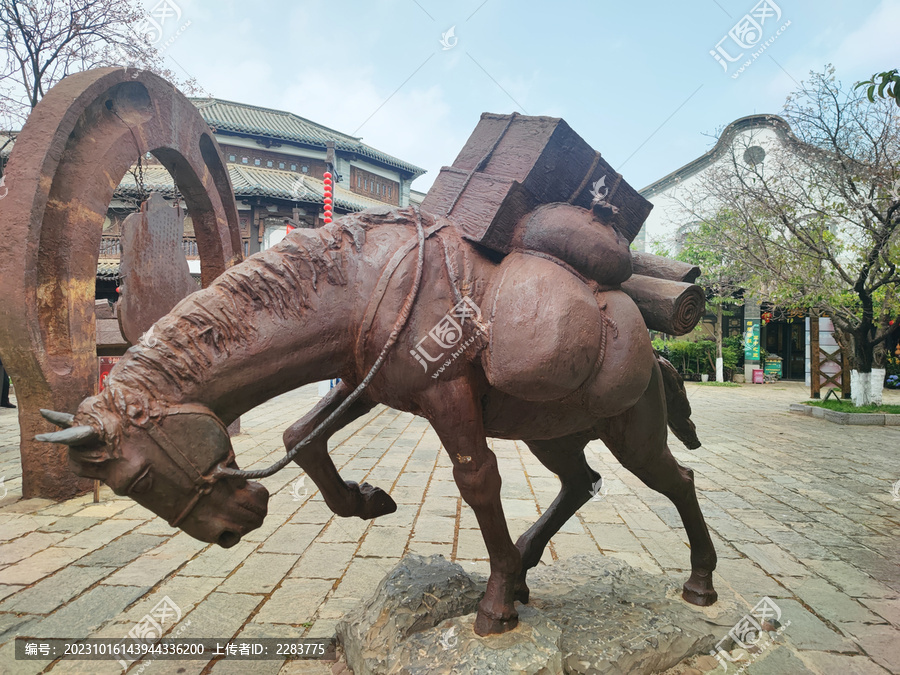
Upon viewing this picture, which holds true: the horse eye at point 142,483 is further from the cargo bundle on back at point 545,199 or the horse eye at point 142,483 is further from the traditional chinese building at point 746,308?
the traditional chinese building at point 746,308

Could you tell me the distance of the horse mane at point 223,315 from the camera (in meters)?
1.60

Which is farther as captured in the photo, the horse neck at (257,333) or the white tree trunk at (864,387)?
the white tree trunk at (864,387)

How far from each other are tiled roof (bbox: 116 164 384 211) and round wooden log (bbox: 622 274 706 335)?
14.5m

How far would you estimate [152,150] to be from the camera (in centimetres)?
529

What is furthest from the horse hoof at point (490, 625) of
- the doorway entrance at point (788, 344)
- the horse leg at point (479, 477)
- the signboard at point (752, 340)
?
the doorway entrance at point (788, 344)

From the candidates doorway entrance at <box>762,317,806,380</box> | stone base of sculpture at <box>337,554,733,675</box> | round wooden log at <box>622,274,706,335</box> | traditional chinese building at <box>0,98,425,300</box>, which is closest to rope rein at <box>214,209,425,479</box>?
stone base of sculpture at <box>337,554,733,675</box>

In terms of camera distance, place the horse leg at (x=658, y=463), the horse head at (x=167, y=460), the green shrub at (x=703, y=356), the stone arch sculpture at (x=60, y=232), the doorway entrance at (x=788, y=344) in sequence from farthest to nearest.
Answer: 1. the doorway entrance at (x=788, y=344)
2. the green shrub at (x=703, y=356)
3. the stone arch sculpture at (x=60, y=232)
4. the horse leg at (x=658, y=463)
5. the horse head at (x=167, y=460)

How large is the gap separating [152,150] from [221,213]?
4.15 feet

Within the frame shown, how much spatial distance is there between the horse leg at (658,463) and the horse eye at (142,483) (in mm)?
1695

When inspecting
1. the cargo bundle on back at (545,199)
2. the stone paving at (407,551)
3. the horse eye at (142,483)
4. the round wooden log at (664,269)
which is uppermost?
the cargo bundle on back at (545,199)

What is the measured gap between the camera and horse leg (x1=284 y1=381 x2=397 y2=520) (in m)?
2.08

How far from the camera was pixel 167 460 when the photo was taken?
1600 mm

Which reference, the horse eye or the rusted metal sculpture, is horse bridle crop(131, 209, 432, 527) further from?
the rusted metal sculpture

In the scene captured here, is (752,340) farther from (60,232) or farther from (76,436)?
(76,436)
